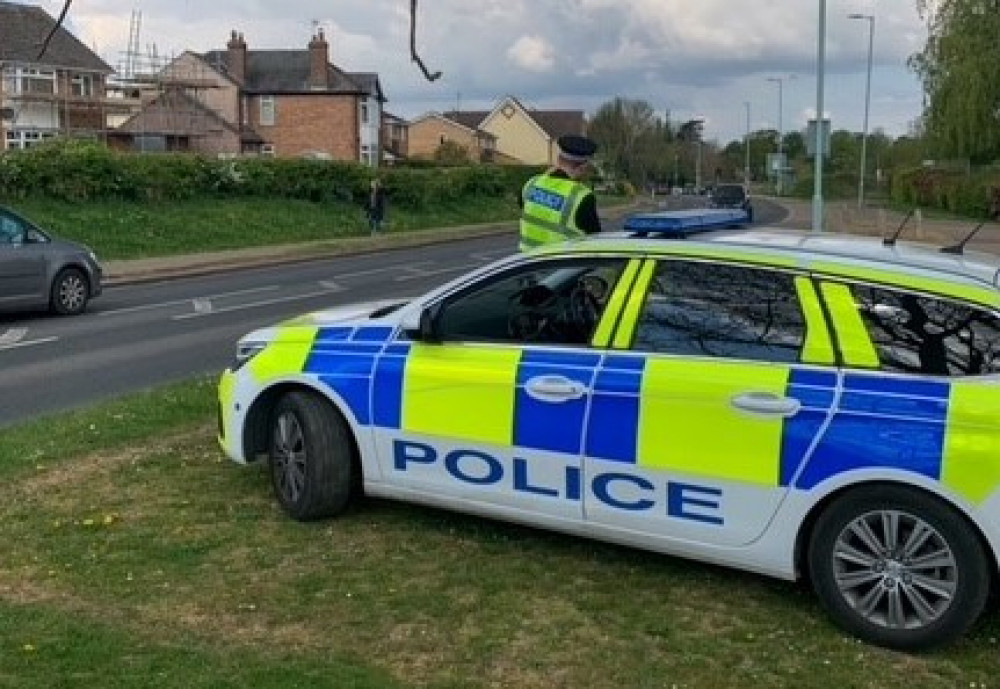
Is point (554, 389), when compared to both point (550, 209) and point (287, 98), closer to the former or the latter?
point (550, 209)

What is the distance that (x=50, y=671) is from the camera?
3805 mm

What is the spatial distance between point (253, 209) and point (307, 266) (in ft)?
30.0

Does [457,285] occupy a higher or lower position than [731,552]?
higher

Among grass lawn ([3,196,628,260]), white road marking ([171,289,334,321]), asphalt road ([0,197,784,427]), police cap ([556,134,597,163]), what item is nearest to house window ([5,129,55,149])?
grass lawn ([3,196,628,260])

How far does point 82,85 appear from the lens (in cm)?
5662

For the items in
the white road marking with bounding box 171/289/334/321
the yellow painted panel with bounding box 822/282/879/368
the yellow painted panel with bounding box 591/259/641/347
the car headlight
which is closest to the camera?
the yellow painted panel with bounding box 822/282/879/368

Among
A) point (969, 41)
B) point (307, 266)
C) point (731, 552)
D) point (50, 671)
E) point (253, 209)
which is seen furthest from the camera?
point (969, 41)

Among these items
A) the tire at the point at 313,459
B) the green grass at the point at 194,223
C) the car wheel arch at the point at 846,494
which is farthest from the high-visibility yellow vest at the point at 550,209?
the green grass at the point at 194,223

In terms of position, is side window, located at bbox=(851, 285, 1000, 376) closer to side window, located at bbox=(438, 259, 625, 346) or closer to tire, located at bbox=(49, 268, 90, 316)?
side window, located at bbox=(438, 259, 625, 346)

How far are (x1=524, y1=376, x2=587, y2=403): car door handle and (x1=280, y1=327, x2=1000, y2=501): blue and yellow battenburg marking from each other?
3cm

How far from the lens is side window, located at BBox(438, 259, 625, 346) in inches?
192

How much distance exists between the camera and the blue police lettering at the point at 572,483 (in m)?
4.42

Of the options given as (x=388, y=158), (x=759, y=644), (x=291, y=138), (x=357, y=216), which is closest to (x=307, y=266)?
(x=357, y=216)

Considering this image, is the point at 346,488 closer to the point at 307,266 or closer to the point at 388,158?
the point at 307,266
